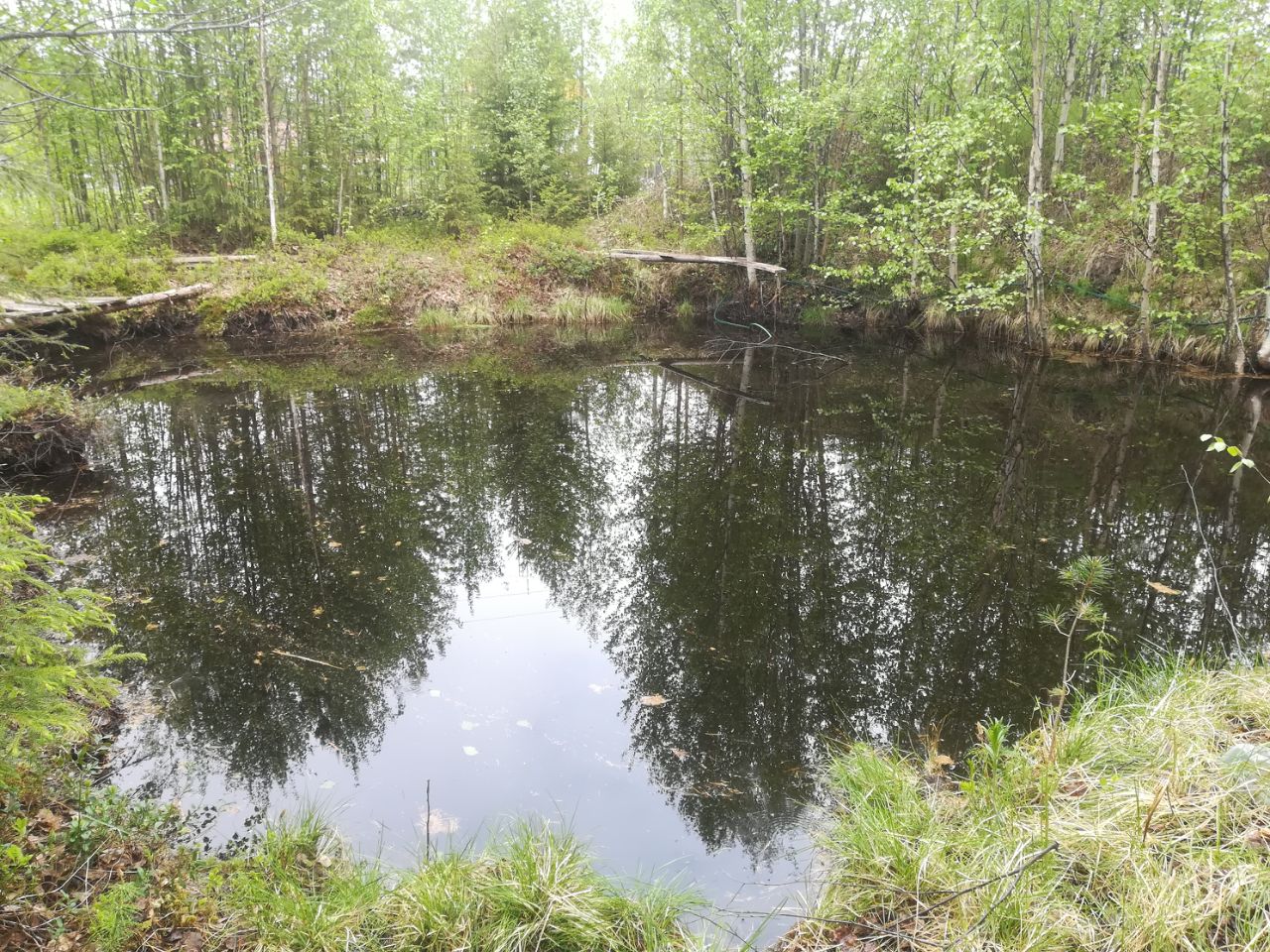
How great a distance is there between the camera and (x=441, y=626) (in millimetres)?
5418

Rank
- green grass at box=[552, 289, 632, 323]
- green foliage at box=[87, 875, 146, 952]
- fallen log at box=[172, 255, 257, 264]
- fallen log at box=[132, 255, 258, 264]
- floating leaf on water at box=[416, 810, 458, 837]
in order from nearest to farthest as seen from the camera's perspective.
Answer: green foliage at box=[87, 875, 146, 952], floating leaf on water at box=[416, 810, 458, 837], fallen log at box=[132, 255, 258, 264], fallen log at box=[172, 255, 257, 264], green grass at box=[552, 289, 632, 323]

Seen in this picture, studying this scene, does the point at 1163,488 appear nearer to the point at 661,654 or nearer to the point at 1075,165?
the point at 661,654

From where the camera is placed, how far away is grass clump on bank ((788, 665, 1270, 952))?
7.52 ft

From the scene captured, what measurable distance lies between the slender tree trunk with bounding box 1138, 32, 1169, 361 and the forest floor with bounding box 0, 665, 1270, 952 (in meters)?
11.2

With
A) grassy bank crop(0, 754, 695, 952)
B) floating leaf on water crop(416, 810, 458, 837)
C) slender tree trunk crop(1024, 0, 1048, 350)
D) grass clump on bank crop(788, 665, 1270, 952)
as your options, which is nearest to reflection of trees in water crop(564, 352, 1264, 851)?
grass clump on bank crop(788, 665, 1270, 952)

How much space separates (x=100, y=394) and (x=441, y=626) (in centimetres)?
991

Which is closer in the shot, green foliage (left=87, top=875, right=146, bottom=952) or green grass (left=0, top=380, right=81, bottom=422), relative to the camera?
green foliage (left=87, top=875, right=146, bottom=952)

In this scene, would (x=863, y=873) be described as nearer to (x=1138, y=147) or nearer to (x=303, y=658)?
(x=303, y=658)

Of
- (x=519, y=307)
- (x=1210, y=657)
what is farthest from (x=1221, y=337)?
(x=519, y=307)

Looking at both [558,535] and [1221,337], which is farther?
[1221,337]

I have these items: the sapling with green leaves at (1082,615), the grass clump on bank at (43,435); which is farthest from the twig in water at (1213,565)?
the grass clump on bank at (43,435)

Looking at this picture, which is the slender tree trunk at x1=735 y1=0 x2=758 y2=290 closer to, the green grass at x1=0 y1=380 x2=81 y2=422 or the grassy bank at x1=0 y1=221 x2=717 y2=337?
the grassy bank at x1=0 y1=221 x2=717 y2=337

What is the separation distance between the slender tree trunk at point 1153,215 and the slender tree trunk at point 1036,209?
1655 mm

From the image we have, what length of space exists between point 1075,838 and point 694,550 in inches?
161
